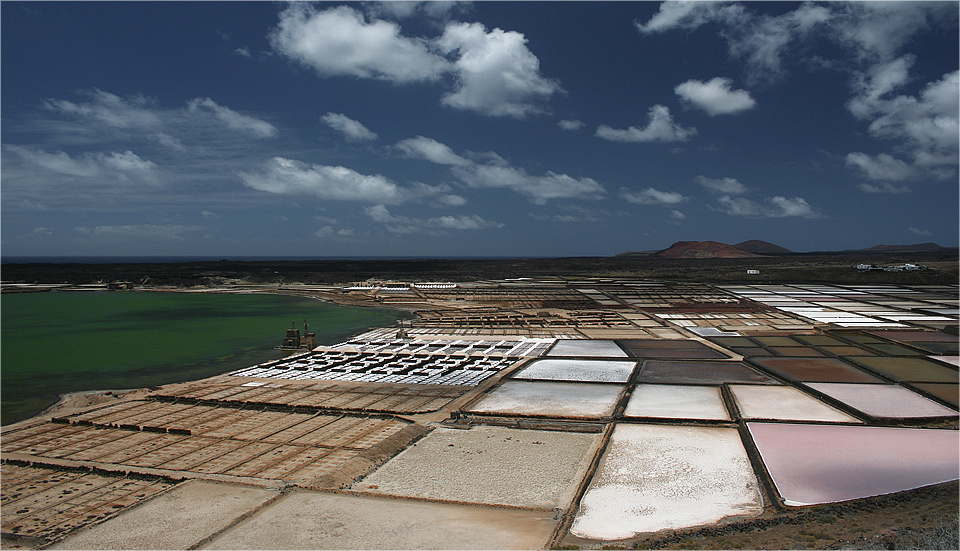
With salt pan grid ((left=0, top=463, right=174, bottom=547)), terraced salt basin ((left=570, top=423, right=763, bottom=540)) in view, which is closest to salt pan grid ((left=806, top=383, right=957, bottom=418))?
terraced salt basin ((left=570, top=423, right=763, bottom=540))

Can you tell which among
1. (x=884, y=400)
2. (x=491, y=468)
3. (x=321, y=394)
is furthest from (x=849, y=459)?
(x=321, y=394)

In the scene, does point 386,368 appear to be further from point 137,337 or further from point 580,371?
point 137,337

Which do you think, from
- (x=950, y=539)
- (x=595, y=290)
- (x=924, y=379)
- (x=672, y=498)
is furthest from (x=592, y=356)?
(x=595, y=290)

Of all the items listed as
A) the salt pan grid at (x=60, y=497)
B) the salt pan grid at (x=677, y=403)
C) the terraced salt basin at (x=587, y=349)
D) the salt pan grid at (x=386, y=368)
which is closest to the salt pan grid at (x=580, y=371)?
the salt pan grid at (x=386, y=368)

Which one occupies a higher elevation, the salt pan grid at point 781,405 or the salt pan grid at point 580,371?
the salt pan grid at point 781,405

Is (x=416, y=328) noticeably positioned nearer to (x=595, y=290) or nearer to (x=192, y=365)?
(x=192, y=365)

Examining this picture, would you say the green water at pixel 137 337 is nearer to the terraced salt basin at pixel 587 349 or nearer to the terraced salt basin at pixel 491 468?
the terraced salt basin at pixel 491 468
